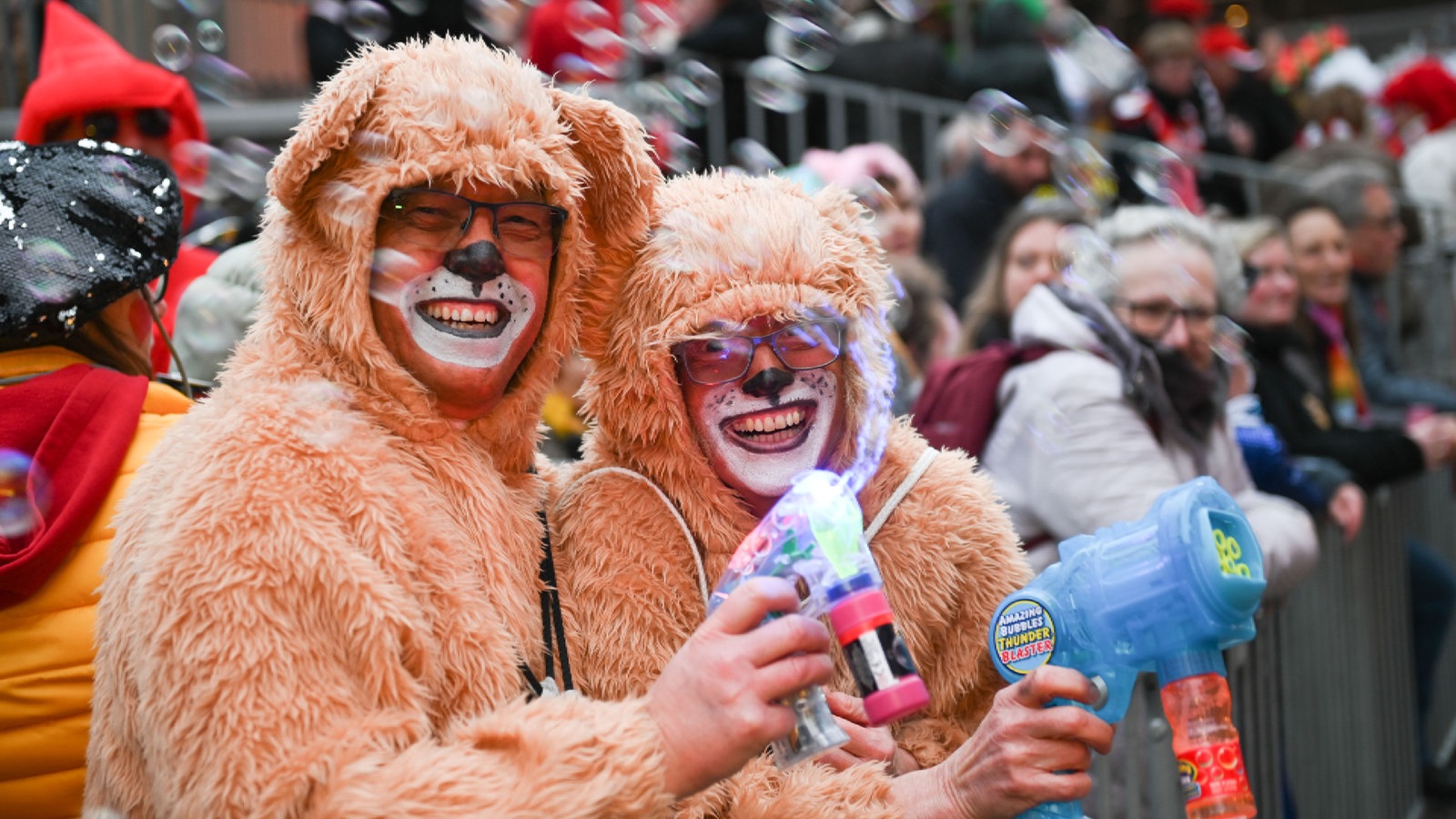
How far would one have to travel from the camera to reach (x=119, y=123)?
356cm

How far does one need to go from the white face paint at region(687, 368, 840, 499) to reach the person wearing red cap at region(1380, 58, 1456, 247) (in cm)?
748

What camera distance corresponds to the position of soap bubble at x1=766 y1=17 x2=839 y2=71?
15.2 feet

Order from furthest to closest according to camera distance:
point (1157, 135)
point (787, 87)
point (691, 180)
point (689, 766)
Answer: point (1157, 135), point (787, 87), point (691, 180), point (689, 766)

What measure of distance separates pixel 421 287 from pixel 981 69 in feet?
18.5

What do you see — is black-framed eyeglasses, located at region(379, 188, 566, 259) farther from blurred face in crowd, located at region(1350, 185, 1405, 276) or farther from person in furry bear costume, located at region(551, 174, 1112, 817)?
blurred face in crowd, located at region(1350, 185, 1405, 276)

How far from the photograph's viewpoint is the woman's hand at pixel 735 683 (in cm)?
166

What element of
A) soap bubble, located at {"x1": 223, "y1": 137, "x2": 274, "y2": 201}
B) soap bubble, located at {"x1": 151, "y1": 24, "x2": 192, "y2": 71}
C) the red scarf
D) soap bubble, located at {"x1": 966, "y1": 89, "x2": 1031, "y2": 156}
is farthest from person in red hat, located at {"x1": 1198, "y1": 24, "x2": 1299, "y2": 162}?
the red scarf

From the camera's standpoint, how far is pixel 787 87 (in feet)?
19.5

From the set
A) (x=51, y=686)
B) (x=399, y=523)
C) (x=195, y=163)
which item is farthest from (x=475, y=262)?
(x=195, y=163)

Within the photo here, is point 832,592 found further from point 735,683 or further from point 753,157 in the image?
point 753,157

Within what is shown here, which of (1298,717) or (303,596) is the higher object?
(303,596)

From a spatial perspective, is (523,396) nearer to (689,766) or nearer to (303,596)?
(303,596)

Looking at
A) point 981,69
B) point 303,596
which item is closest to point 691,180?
point 303,596

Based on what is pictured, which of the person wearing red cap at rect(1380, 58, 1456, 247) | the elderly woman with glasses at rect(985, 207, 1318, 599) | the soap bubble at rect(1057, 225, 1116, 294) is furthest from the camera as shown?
the person wearing red cap at rect(1380, 58, 1456, 247)
